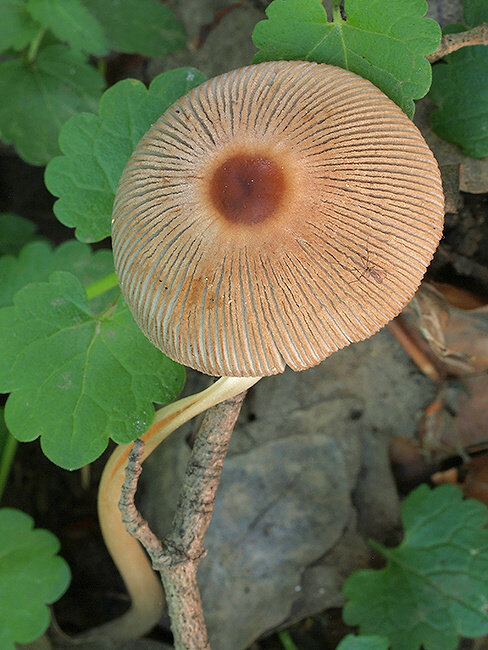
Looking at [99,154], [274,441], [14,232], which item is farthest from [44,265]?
[274,441]

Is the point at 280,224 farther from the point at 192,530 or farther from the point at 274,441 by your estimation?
the point at 274,441

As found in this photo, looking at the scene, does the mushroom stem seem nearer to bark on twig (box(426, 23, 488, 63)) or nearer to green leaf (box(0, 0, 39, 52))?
bark on twig (box(426, 23, 488, 63))

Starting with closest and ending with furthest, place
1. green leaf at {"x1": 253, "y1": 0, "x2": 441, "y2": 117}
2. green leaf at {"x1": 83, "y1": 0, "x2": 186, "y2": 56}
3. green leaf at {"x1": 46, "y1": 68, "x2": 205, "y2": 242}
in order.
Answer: green leaf at {"x1": 253, "y1": 0, "x2": 441, "y2": 117} → green leaf at {"x1": 46, "y1": 68, "x2": 205, "y2": 242} → green leaf at {"x1": 83, "y1": 0, "x2": 186, "y2": 56}

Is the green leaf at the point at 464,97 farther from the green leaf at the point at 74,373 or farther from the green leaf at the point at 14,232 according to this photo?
the green leaf at the point at 14,232

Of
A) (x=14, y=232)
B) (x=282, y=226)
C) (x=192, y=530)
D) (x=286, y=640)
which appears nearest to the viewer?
(x=282, y=226)

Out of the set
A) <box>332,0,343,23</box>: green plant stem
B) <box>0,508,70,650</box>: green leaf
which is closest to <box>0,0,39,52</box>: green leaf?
<box>332,0,343,23</box>: green plant stem

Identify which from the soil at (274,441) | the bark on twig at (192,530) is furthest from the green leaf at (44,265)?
the bark on twig at (192,530)
